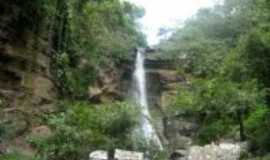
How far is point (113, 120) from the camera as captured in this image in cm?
1261

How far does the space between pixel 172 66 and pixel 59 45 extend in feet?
30.8

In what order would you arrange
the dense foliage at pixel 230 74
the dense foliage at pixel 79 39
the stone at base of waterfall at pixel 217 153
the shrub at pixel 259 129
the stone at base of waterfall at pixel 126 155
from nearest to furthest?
the stone at base of waterfall at pixel 126 155 → the shrub at pixel 259 129 → the dense foliage at pixel 230 74 → the stone at base of waterfall at pixel 217 153 → the dense foliage at pixel 79 39

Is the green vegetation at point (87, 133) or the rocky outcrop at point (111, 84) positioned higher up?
the rocky outcrop at point (111, 84)

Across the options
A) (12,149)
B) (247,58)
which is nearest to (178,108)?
(247,58)

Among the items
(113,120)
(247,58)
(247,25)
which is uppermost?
(247,25)

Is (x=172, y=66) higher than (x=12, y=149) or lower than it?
higher

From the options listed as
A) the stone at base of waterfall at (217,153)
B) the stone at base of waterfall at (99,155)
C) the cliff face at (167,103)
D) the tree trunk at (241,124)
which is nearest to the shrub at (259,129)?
the tree trunk at (241,124)

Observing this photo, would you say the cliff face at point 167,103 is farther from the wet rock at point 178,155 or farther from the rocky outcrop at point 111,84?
the wet rock at point 178,155

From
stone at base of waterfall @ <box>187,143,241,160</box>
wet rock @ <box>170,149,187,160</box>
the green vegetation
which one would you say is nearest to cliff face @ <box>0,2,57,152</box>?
the green vegetation

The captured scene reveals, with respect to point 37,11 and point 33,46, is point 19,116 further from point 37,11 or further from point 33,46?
point 37,11

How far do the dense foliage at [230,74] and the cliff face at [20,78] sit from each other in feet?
20.2

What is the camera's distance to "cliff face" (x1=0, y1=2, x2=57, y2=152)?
13344 mm

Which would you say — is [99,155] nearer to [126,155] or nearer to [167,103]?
[126,155]

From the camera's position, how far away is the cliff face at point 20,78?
1334cm
